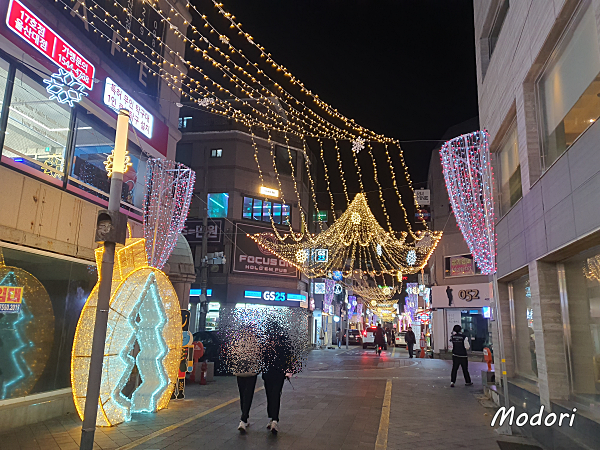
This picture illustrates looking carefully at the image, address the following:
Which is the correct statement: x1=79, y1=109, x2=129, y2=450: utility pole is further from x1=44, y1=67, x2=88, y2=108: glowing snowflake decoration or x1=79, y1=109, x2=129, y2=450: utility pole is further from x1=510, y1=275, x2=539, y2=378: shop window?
x1=510, y1=275, x2=539, y2=378: shop window

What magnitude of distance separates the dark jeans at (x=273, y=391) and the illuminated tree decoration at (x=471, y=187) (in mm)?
5604

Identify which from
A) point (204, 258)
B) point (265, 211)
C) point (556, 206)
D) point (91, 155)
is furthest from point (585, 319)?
Answer: point (265, 211)

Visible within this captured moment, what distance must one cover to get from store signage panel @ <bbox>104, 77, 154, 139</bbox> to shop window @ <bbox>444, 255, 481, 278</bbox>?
2220cm

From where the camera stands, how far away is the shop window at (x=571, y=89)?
244 inches

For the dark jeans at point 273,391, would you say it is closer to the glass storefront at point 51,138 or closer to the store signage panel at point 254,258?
the glass storefront at point 51,138

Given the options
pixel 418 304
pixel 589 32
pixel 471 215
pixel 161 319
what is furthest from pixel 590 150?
pixel 418 304

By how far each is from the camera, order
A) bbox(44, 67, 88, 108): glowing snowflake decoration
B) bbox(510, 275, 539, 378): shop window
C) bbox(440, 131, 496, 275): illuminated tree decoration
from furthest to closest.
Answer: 1. bbox(440, 131, 496, 275): illuminated tree decoration
2. bbox(510, 275, 539, 378): shop window
3. bbox(44, 67, 88, 108): glowing snowflake decoration

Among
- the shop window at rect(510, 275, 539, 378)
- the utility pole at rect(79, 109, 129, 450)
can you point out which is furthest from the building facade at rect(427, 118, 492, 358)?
the utility pole at rect(79, 109, 129, 450)

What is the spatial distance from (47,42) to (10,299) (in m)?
4.99

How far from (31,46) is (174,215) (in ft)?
18.9

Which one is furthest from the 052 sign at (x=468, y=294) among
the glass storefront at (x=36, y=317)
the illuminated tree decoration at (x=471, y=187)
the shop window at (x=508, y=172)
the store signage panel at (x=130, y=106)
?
the glass storefront at (x=36, y=317)

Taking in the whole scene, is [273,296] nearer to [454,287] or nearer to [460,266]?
[454,287]

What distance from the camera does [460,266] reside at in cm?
2911

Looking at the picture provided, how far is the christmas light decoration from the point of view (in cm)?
1241
